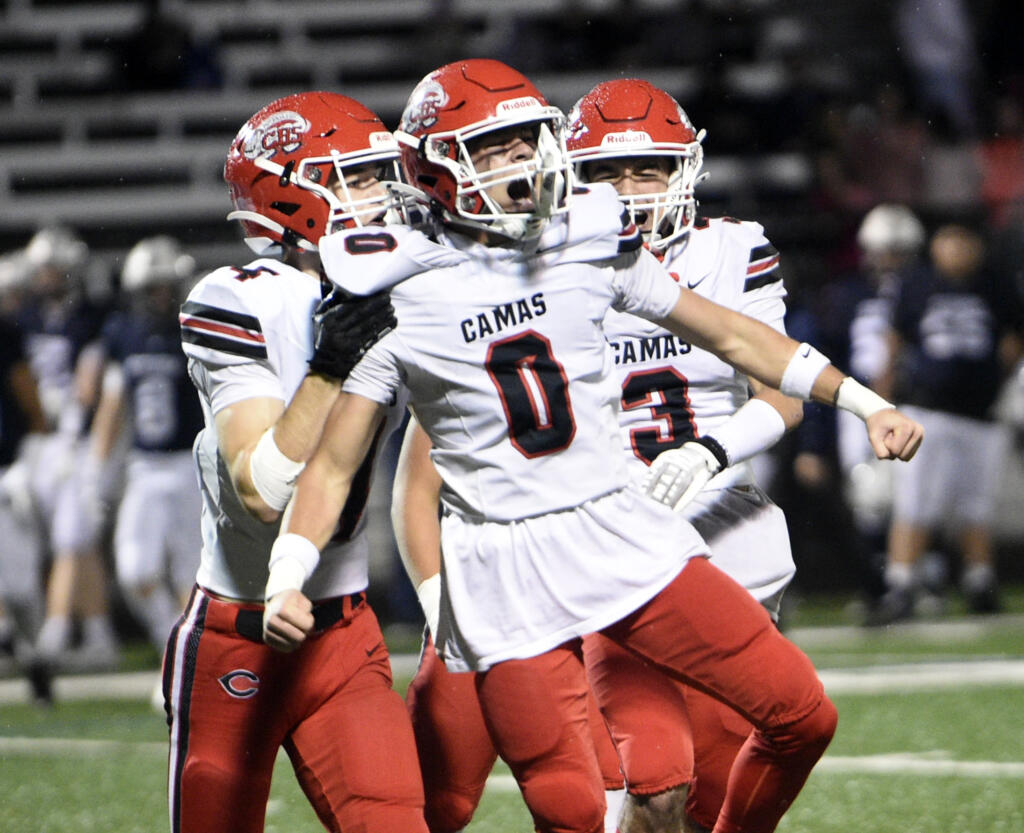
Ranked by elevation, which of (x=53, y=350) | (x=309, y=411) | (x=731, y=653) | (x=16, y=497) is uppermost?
(x=309, y=411)

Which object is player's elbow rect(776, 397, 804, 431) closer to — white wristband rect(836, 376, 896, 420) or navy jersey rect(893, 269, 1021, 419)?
white wristband rect(836, 376, 896, 420)

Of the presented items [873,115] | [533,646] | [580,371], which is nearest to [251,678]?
[533,646]

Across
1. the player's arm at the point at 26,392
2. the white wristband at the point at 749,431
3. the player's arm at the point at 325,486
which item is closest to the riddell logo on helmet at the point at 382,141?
the player's arm at the point at 325,486

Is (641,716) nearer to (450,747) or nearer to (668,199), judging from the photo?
(450,747)

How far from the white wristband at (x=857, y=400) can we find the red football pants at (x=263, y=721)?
3.15 ft

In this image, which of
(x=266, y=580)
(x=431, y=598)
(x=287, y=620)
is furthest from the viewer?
(x=431, y=598)

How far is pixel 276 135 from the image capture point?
3.13m

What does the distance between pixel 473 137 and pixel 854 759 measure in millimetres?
3011

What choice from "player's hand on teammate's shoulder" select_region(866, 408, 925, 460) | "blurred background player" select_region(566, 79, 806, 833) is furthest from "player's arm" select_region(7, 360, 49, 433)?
"player's hand on teammate's shoulder" select_region(866, 408, 925, 460)

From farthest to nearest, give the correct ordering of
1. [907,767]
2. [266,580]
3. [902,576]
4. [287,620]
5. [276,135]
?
[902,576] → [907,767] → [276,135] → [266,580] → [287,620]

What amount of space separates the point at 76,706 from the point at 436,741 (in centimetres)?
423

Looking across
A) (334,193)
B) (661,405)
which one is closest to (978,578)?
(661,405)

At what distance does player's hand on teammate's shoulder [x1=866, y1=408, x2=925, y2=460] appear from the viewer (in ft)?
9.59

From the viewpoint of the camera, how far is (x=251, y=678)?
2916mm
